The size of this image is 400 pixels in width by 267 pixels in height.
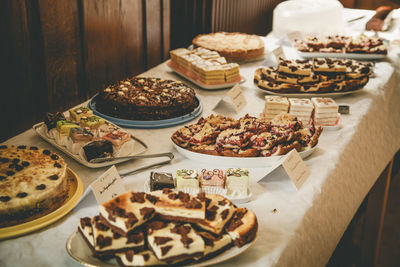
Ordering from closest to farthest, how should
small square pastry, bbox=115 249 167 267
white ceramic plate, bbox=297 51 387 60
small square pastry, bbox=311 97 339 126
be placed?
small square pastry, bbox=115 249 167 267 < small square pastry, bbox=311 97 339 126 < white ceramic plate, bbox=297 51 387 60

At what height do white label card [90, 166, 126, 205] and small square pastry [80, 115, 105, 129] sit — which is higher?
small square pastry [80, 115, 105, 129]

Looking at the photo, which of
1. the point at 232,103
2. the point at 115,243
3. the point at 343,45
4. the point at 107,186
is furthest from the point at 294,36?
the point at 115,243

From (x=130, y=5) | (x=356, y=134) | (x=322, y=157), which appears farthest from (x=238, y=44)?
(x=322, y=157)

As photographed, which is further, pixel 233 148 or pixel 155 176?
pixel 233 148

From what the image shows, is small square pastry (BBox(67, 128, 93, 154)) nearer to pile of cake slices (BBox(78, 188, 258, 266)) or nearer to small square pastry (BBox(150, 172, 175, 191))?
small square pastry (BBox(150, 172, 175, 191))

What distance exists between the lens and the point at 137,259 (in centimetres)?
95

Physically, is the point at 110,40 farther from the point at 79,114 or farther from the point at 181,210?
the point at 181,210

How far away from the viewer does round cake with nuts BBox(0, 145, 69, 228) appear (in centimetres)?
114

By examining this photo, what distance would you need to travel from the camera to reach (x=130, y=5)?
2.69 m

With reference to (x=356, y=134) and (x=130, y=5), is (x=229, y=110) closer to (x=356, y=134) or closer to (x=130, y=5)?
(x=356, y=134)

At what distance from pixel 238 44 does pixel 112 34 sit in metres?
0.91

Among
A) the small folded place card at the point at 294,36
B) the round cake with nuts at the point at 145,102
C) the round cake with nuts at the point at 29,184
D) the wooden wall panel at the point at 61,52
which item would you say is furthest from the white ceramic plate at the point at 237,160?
the small folded place card at the point at 294,36

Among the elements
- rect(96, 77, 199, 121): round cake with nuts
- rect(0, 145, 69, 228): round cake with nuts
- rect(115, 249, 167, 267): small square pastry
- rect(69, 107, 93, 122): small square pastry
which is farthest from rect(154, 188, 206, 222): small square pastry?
rect(96, 77, 199, 121): round cake with nuts

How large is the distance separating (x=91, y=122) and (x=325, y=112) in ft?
3.36
